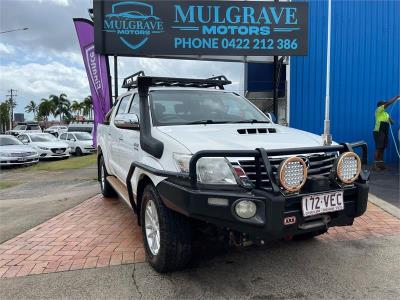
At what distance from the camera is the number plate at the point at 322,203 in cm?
316

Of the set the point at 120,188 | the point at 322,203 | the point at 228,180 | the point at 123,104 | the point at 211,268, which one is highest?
the point at 123,104

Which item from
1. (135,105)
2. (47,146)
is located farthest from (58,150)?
(135,105)

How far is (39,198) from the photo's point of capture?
7.76 meters

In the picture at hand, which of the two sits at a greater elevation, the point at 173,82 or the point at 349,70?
the point at 349,70

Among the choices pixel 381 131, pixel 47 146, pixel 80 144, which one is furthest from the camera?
pixel 80 144

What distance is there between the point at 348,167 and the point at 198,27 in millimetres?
6106

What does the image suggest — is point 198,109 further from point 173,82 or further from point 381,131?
point 381,131

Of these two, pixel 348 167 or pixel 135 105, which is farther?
pixel 135 105

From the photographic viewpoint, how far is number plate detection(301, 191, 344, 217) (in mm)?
3156

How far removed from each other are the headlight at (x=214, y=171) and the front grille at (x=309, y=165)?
0.13m

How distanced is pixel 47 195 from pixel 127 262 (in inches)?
186

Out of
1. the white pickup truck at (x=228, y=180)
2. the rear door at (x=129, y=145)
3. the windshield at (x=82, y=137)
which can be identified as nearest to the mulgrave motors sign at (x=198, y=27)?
the rear door at (x=129, y=145)

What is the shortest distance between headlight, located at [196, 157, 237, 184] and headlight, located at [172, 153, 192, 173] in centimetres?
12

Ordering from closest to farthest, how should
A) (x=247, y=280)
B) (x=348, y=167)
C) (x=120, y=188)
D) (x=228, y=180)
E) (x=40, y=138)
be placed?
(x=228, y=180), (x=348, y=167), (x=247, y=280), (x=120, y=188), (x=40, y=138)
